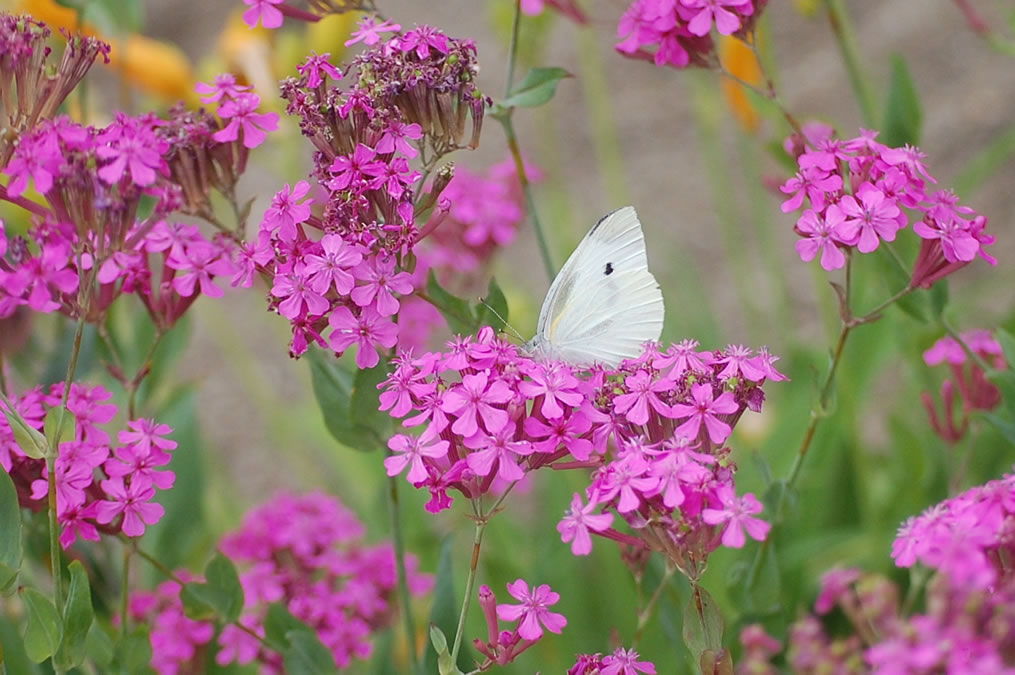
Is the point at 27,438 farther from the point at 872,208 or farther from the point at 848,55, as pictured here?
the point at 848,55

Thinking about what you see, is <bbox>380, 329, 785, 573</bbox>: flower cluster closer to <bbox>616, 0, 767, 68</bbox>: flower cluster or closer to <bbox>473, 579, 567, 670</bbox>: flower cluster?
<bbox>473, 579, 567, 670</bbox>: flower cluster

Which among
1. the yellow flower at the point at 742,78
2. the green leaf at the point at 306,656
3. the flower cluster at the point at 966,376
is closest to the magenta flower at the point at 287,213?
the green leaf at the point at 306,656

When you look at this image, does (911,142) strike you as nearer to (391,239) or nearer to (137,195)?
(391,239)

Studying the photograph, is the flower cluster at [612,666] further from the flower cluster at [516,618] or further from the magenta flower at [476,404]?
Answer: the magenta flower at [476,404]

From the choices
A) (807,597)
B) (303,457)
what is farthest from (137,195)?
(303,457)

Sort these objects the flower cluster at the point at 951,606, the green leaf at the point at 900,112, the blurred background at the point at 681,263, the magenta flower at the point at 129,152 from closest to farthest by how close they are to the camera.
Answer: the flower cluster at the point at 951,606
the magenta flower at the point at 129,152
the green leaf at the point at 900,112
the blurred background at the point at 681,263

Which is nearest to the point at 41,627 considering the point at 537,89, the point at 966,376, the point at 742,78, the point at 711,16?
the point at 537,89
